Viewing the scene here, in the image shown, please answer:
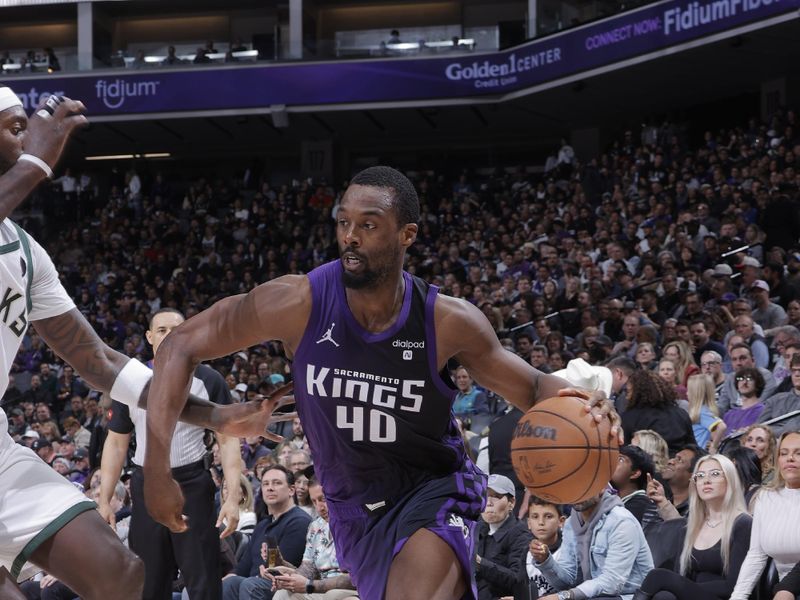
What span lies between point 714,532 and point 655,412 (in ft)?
5.40

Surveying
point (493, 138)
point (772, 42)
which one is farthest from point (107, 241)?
point (772, 42)

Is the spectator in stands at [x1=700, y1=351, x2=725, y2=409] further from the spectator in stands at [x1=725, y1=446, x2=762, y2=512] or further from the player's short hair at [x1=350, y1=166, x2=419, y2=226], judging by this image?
the player's short hair at [x1=350, y1=166, x2=419, y2=226]

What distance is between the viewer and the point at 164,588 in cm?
646

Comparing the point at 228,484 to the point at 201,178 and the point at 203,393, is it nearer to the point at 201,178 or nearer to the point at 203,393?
the point at 203,393

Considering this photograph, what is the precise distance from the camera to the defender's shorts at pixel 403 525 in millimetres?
3756

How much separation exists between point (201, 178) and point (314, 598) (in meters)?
21.3

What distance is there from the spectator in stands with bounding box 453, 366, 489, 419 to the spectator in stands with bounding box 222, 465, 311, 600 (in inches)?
120

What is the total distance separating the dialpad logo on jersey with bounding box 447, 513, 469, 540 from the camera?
3779mm

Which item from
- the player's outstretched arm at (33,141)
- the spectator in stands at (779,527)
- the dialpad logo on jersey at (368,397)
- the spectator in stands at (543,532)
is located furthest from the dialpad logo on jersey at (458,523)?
the spectator in stands at (543,532)

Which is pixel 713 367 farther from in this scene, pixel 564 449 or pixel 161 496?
pixel 161 496

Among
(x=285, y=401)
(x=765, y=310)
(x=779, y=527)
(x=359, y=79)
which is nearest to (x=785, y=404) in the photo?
(x=779, y=527)

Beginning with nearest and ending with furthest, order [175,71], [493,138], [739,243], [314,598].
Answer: [314,598] → [739,243] → [175,71] → [493,138]

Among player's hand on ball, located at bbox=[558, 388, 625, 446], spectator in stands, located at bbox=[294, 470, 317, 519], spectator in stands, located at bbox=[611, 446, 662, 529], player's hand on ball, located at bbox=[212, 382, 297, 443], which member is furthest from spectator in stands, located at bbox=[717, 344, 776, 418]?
player's hand on ball, located at bbox=[212, 382, 297, 443]

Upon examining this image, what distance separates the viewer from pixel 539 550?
6.84 meters
